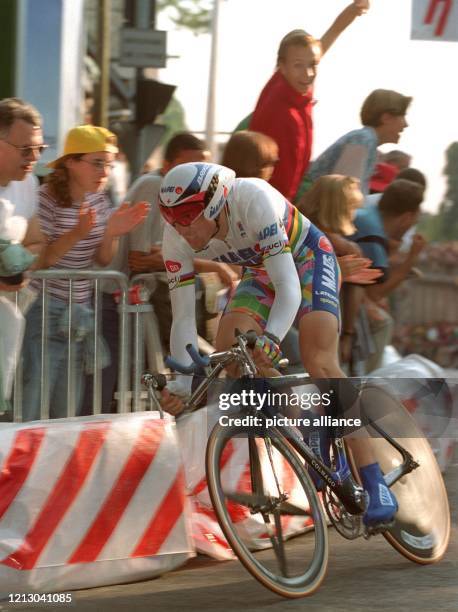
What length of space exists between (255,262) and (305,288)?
0.26 m

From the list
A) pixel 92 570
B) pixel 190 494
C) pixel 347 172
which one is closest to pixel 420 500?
pixel 190 494

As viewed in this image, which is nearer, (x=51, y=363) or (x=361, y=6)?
(x=51, y=363)

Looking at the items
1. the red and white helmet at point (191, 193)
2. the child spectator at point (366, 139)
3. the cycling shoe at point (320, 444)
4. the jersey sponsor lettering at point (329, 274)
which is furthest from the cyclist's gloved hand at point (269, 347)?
the child spectator at point (366, 139)

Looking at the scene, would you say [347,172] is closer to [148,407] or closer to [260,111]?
[260,111]

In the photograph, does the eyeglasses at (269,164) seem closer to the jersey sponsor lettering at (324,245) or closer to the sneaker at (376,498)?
the jersey sponsor lettering at (324,245)

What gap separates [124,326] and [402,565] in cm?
177

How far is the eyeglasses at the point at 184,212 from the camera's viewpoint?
5258mm

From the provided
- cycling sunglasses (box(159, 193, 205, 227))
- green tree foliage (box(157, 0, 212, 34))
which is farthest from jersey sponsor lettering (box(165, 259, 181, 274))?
green tree foliage (box(157, 0, 212, 34))

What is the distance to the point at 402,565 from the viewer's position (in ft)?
18.3

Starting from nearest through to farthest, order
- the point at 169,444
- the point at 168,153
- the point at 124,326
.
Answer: the point at 169,444
the point at 124,326
the point at 168,153

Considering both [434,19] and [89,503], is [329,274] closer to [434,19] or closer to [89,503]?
[89,503]

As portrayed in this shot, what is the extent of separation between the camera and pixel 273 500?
5027mm

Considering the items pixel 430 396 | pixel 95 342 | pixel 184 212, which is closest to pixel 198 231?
pixel 184 212

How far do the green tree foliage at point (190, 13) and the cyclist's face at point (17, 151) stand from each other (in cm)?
171
